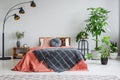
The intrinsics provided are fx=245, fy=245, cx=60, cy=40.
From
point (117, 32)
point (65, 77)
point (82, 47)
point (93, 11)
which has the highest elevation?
point (93, 11)

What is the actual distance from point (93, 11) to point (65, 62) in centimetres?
247

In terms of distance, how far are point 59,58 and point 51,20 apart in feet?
8.05

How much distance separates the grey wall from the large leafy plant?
430mm

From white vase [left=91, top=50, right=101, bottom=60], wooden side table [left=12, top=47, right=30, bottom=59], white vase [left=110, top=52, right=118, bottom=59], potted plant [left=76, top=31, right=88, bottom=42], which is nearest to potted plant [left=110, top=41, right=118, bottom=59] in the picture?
white vase [left=110, top=52, right=118, bottom=59]

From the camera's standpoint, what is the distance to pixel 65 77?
488 cm

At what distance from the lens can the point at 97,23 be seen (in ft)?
24.4

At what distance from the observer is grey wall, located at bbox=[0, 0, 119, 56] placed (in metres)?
7.93

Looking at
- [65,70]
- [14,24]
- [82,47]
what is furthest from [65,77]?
[14,24]

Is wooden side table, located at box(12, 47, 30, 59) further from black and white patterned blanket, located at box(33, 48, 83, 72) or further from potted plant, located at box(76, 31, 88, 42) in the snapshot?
black and white patterned blanket, located at box(33, 48, 83, 72)

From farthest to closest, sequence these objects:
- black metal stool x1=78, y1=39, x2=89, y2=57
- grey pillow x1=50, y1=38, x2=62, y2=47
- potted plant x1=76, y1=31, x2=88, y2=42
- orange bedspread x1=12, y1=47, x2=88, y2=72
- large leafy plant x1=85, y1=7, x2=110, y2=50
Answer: black metal stool x1=78, y1=39, x2=89, y2=57 → potted plant x1=76, y1=31, x2=88, y2=42 → large leafy plant x1=85, y1=7, x2=110, y2=50 → grey pillow x1=50, y1=38, x2=62, y2=47 → orange bedspread x1=12, y1=47, x2=88, y2=72

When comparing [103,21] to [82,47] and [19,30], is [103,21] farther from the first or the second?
[19,30]

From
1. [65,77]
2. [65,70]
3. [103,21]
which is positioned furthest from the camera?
[103,21]

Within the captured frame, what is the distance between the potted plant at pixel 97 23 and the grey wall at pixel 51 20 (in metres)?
0.42

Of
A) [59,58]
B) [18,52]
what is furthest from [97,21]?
[18,52]
